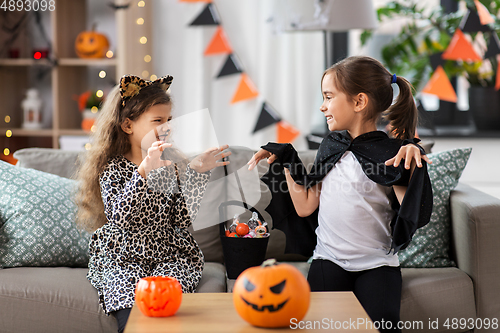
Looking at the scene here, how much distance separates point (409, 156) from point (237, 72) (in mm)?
1722

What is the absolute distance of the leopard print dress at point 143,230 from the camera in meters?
1.41

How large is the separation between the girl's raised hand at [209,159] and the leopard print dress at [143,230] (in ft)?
0.18

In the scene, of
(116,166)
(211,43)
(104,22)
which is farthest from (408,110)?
(104,22)

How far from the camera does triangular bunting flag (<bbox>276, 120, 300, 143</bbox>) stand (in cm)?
285

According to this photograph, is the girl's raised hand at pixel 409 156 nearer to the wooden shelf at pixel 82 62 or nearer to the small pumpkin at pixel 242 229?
the small pumpkin at pixel 242 229

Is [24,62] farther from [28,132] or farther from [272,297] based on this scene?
[272,297]

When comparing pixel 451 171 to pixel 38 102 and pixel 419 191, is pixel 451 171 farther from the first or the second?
pixel 38 102

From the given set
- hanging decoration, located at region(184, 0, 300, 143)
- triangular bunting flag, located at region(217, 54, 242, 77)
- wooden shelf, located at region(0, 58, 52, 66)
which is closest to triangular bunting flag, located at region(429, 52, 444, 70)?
hanging decoration, located at region(184, 0, 300, 143)

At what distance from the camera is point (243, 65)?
2895 mm

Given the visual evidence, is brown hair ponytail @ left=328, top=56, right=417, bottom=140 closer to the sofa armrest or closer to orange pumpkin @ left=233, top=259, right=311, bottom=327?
the sofa armrest

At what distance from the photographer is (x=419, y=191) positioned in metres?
1.33

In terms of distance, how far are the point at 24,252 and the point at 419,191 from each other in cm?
132

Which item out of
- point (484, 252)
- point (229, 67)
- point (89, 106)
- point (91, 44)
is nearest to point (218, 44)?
point (229, 67)

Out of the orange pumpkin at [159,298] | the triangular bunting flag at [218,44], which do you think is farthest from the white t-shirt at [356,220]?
the triangular bunting flag at [218,44]
